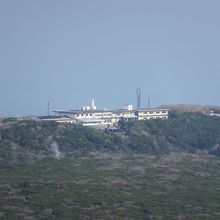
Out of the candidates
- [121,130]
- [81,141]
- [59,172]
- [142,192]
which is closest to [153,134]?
[121,130]

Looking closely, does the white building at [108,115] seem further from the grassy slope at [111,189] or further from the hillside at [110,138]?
the grassy slope at [111,189]

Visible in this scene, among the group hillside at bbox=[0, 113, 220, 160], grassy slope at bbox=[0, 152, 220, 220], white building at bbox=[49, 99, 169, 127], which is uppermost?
white building at bbox=[49, 99, 169, 127]

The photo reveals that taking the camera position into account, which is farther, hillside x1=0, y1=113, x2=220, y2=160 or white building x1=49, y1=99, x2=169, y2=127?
white building x1=49, y1=99, x2=169, y2=127

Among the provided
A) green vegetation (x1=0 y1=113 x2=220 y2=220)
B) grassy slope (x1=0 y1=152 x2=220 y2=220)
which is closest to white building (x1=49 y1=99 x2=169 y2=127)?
green vegetation (x1=0 y1=113 x2=220 y2=220)

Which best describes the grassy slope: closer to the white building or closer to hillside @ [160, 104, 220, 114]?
the white building

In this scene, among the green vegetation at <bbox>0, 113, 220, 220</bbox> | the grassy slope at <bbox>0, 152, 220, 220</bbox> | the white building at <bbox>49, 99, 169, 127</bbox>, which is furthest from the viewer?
the white building at <bbox>49, 99, 169, 127</bbox>

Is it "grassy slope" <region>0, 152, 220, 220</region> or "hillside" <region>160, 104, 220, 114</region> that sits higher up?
"hillside" <region>160, 104, 220, 114</region>

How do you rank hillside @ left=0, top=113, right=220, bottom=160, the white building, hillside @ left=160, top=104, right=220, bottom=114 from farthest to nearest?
hillside @ left=160, top=104, right=220, bottom=114, the white building, hillside @ left=0, top=113, right=220, bottom=160

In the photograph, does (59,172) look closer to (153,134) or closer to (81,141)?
(81,141)

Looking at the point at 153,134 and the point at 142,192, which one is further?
the point at 153,134
